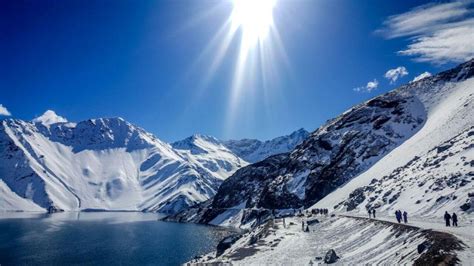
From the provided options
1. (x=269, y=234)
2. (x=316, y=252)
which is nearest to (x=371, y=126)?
(x=269, y=234)

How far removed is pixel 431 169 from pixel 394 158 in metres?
42.3

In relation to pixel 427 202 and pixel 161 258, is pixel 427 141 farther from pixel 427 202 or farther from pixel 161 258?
pixel 161 258

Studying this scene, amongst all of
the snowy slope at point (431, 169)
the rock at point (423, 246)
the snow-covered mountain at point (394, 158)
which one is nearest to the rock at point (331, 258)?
the rock at point (423, 246)

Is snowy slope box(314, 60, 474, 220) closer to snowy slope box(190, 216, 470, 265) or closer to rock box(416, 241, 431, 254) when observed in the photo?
snowy slope box(190, 216, 470, 265)

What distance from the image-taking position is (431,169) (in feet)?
238

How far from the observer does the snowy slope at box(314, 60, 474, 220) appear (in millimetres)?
57750

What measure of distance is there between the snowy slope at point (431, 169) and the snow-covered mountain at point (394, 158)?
0.19 m

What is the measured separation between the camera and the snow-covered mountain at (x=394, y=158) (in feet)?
211

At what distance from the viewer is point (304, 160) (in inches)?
6373

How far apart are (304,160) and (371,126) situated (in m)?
28.7

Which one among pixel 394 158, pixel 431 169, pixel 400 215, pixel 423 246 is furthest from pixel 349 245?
pixel 394 158

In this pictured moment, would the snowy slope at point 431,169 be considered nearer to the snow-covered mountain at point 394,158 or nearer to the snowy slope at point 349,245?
the snow-covered mountain at point 394,158

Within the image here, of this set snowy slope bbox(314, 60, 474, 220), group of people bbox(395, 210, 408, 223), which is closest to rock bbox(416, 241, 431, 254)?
group of people bbox(395, 210, 408, 223)

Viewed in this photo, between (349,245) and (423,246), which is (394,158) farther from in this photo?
(423,246)
